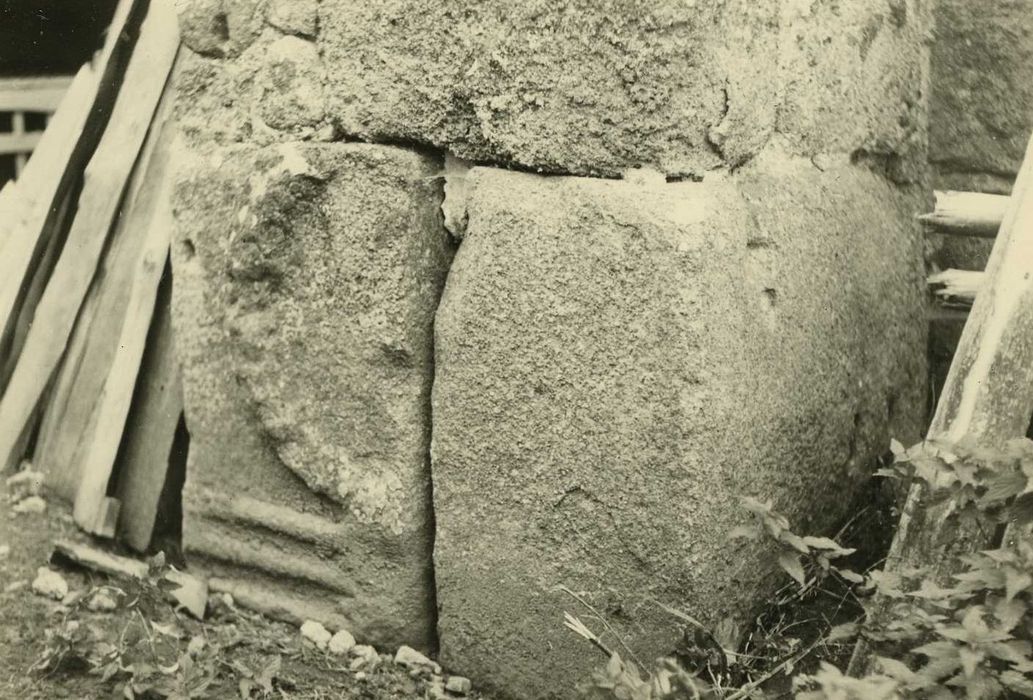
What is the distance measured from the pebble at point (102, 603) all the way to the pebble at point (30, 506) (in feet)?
1.35

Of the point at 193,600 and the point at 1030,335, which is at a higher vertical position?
the point at 1030,335

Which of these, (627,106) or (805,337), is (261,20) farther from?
(805,337)

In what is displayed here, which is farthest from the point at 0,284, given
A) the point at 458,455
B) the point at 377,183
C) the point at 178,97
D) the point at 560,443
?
the point at 560,443

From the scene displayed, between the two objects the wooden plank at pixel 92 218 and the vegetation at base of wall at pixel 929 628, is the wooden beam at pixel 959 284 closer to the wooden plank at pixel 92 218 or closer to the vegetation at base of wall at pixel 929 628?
the vegetation at base of wall at pixel 929 628

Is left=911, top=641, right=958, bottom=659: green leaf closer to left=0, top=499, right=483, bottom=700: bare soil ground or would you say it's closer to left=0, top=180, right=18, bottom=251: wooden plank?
left=0, top=499, right=483, bottom=700: bare soil ground

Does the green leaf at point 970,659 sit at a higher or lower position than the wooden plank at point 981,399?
lower

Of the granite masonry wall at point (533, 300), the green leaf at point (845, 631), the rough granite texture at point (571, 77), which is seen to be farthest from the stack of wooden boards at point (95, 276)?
the green leaf at point (845, 631)

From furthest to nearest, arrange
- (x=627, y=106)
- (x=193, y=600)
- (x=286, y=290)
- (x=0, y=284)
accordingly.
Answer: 1. (x=0, y=284)
2. (x=193, y=600)
3. (x=286, y=290)
4. (x=627, y=106)

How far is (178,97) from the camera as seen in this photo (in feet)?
7.69

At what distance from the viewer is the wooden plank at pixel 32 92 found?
302 centimetres

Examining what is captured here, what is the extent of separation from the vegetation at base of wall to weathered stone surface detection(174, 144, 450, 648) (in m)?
0.45

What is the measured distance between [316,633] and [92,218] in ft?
3.87

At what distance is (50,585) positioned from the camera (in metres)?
2.47

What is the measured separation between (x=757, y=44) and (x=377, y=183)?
0.68 m
